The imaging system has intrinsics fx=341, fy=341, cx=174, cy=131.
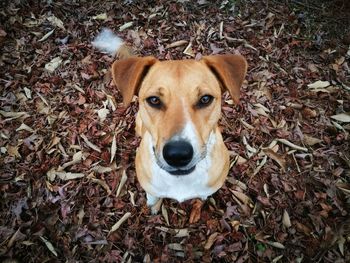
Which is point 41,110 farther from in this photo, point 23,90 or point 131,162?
point 131,162

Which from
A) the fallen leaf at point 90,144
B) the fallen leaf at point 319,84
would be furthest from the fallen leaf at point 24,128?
the fallen leaf at point 319,84

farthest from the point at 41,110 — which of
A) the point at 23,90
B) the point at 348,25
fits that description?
the point at 348,25

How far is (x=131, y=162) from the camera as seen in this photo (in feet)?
15.6

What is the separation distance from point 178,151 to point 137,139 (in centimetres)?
226

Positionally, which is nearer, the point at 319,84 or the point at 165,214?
the point at 165,214

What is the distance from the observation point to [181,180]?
3.60 meters

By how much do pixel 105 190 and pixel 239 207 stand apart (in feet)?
5.78

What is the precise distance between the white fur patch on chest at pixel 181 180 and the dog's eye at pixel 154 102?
457 mm

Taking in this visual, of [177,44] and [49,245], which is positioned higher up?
[177,44]

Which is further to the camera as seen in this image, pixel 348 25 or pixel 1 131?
pixel 348 25

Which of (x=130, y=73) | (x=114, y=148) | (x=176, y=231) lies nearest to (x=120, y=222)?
(x=176, y=231)

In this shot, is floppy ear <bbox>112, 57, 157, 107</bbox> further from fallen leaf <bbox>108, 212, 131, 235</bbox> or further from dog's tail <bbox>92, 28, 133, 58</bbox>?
dog's tail <bbox>92, 28, 133, 58</bbox>

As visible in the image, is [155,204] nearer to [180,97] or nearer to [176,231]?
[176,231]

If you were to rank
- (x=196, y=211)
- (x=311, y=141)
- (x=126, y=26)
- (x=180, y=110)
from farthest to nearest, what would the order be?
(x=126, y=26), (x=311, y=141), (x=196, y=211), (x=180, y=110)
